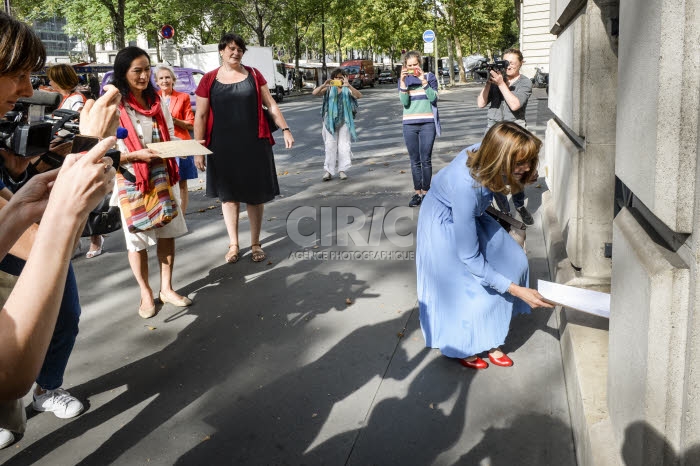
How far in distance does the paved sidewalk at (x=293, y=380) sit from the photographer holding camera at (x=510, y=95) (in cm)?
176

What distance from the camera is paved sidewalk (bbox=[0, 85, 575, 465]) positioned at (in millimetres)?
3357

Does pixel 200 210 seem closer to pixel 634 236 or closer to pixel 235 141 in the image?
pixel 235 141

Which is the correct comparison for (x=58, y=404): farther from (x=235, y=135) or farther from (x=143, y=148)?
(x=235, y=135)

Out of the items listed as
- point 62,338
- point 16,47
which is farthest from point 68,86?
point 16,47

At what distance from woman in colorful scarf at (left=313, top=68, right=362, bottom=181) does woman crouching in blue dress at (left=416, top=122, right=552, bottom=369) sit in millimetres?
6415

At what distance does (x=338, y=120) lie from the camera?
1055 centimetres

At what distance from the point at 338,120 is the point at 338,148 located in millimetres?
447

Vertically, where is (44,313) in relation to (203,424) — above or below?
above

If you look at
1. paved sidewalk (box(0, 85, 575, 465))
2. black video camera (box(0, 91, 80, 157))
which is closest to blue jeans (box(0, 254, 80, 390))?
paved sidewalk (box(0, 85, 575, 465))

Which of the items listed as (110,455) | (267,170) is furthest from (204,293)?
(110,455)

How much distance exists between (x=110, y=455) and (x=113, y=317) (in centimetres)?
211

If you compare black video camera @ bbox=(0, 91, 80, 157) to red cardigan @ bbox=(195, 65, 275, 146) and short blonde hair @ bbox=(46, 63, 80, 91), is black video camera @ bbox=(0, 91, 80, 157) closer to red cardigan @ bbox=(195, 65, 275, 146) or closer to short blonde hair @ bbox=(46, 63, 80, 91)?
red cardigan @ bbox=(195, 65, 275, 146)

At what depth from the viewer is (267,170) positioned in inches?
258

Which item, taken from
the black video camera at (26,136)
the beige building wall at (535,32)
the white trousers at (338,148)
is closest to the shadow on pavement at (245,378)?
the black video camera at (26,136)
